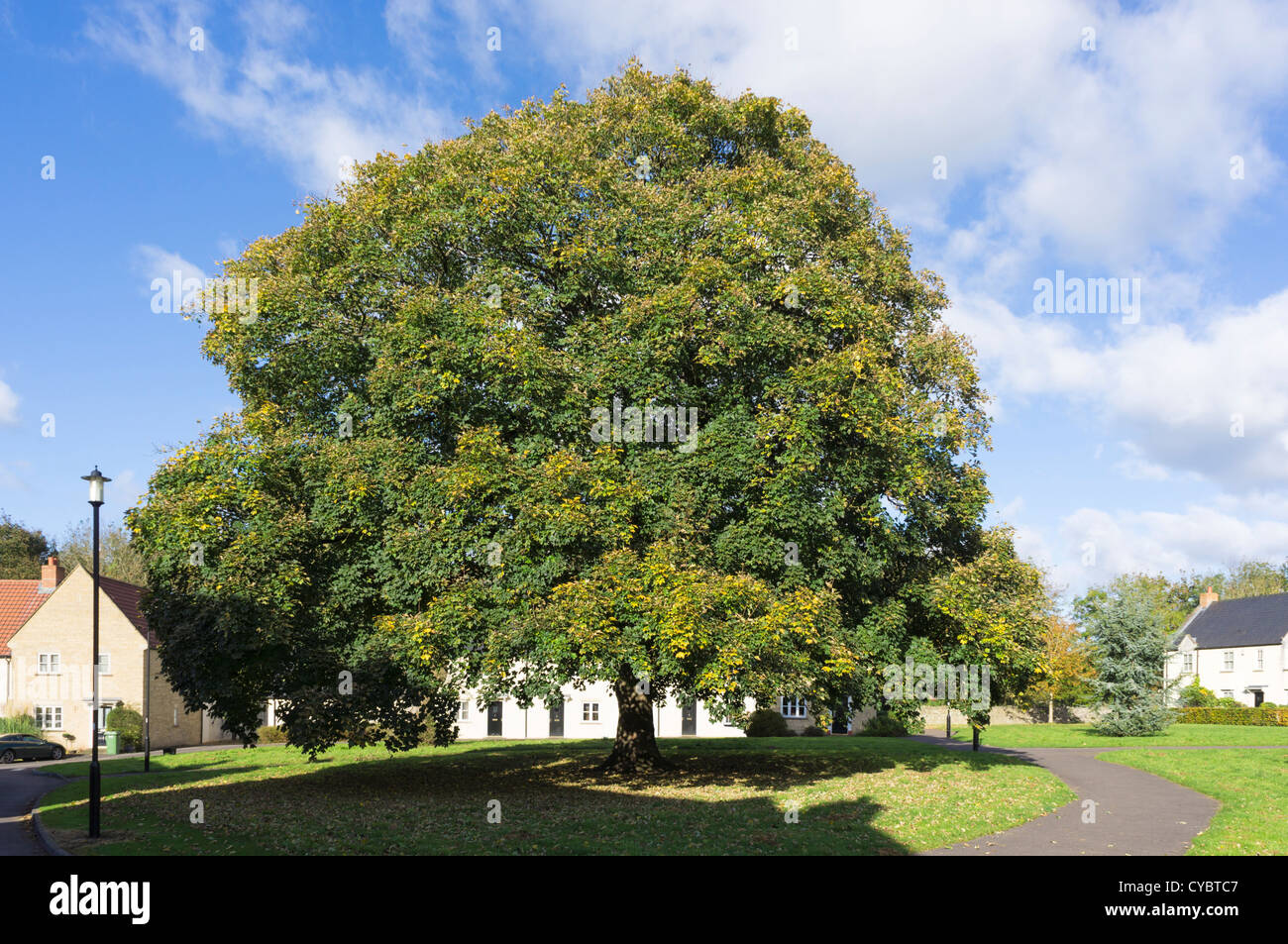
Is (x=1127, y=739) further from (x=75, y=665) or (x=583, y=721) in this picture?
(x=75, y=665)

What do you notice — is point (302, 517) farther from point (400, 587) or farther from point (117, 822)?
point (117, 822)

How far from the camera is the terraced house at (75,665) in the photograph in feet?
151

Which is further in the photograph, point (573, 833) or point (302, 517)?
point (302, 517)

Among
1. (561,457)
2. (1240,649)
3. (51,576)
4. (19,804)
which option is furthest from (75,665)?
(1240,649)

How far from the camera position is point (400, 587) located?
20.3 metres

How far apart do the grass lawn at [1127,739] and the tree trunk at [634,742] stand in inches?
759

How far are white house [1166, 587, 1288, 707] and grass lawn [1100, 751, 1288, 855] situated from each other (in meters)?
35.9

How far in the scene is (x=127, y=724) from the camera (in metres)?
44.3

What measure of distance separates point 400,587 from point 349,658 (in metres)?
1.97

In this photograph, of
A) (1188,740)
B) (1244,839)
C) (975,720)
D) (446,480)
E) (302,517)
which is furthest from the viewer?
(1188,740)

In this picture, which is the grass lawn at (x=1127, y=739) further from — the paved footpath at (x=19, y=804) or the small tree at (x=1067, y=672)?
the paved footpath at (x=19, y=804)

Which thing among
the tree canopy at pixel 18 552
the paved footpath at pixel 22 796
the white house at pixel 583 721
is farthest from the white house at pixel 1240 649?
the tree canopy at pixel 18 552

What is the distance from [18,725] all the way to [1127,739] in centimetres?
5428
